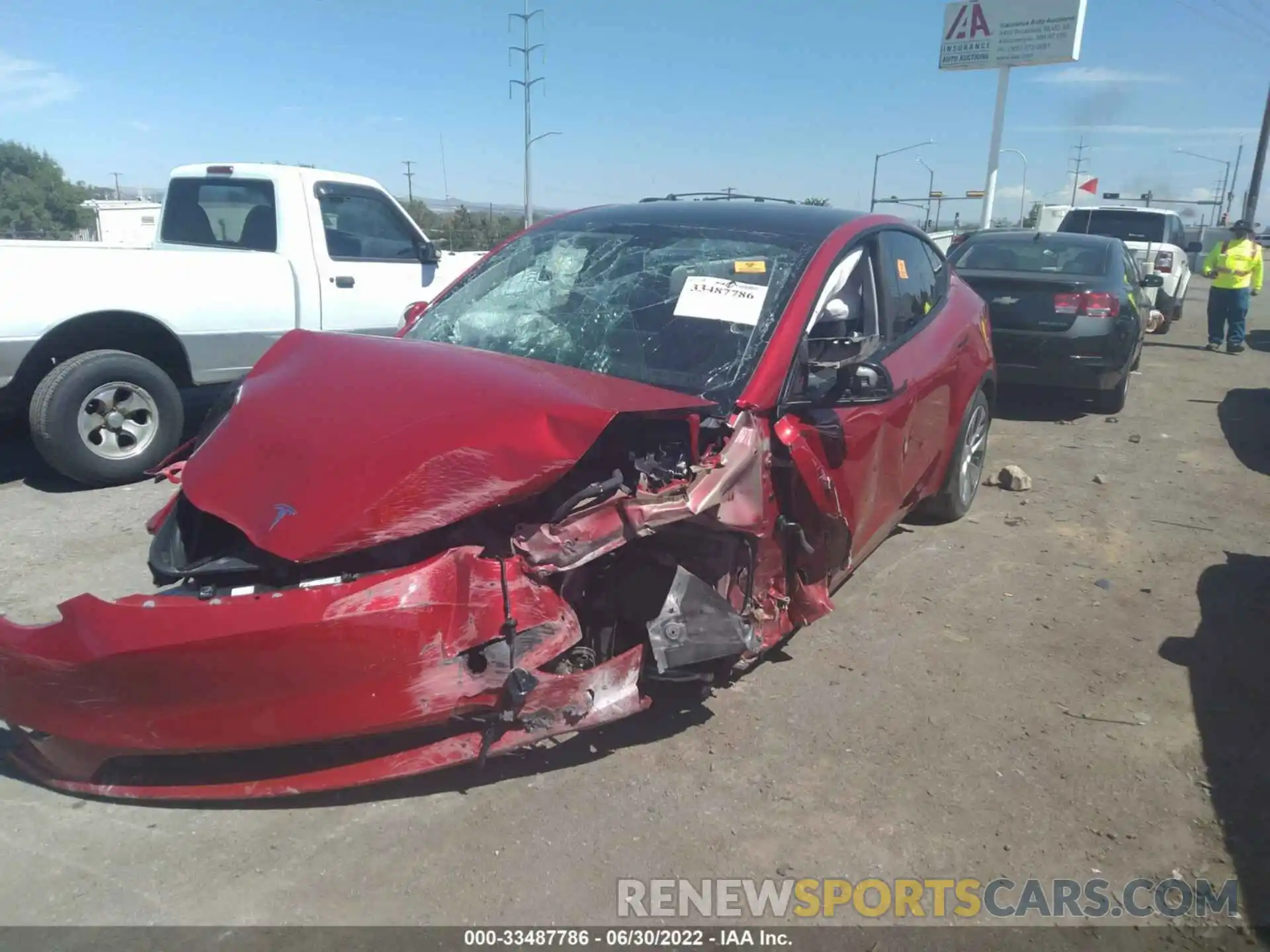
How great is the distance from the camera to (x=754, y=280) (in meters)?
3.71

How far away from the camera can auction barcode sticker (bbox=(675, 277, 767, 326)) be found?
141 inches

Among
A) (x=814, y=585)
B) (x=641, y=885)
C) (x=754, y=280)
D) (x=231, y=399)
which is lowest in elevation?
(x=641, y=885)

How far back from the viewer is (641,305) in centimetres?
378

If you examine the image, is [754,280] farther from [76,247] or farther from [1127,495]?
[76,247]

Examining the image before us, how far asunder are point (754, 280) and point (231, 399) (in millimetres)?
2122

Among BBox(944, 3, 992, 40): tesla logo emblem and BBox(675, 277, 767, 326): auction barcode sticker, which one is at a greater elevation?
BBox(944, 3, 992, 40): tesla logo emblem

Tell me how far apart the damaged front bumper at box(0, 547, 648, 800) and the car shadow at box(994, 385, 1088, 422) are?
678 cm

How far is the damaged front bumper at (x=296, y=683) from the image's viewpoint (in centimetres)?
242

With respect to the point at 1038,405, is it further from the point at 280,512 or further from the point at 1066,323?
the point at 280,512

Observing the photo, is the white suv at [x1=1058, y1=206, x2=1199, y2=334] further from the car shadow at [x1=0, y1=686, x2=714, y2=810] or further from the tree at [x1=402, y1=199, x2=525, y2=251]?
the car shadow at [x1=0, y1=686, x2=714, y2=810]

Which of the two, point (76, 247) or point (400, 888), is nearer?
point (400, 888)

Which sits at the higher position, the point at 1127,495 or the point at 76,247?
the point at 76,247

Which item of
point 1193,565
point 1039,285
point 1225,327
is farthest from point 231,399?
point 1225,327

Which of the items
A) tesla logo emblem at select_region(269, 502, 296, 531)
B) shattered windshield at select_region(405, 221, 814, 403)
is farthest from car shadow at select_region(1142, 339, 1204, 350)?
tesla logo emblem at select_region(269, 502, 296, 531)
